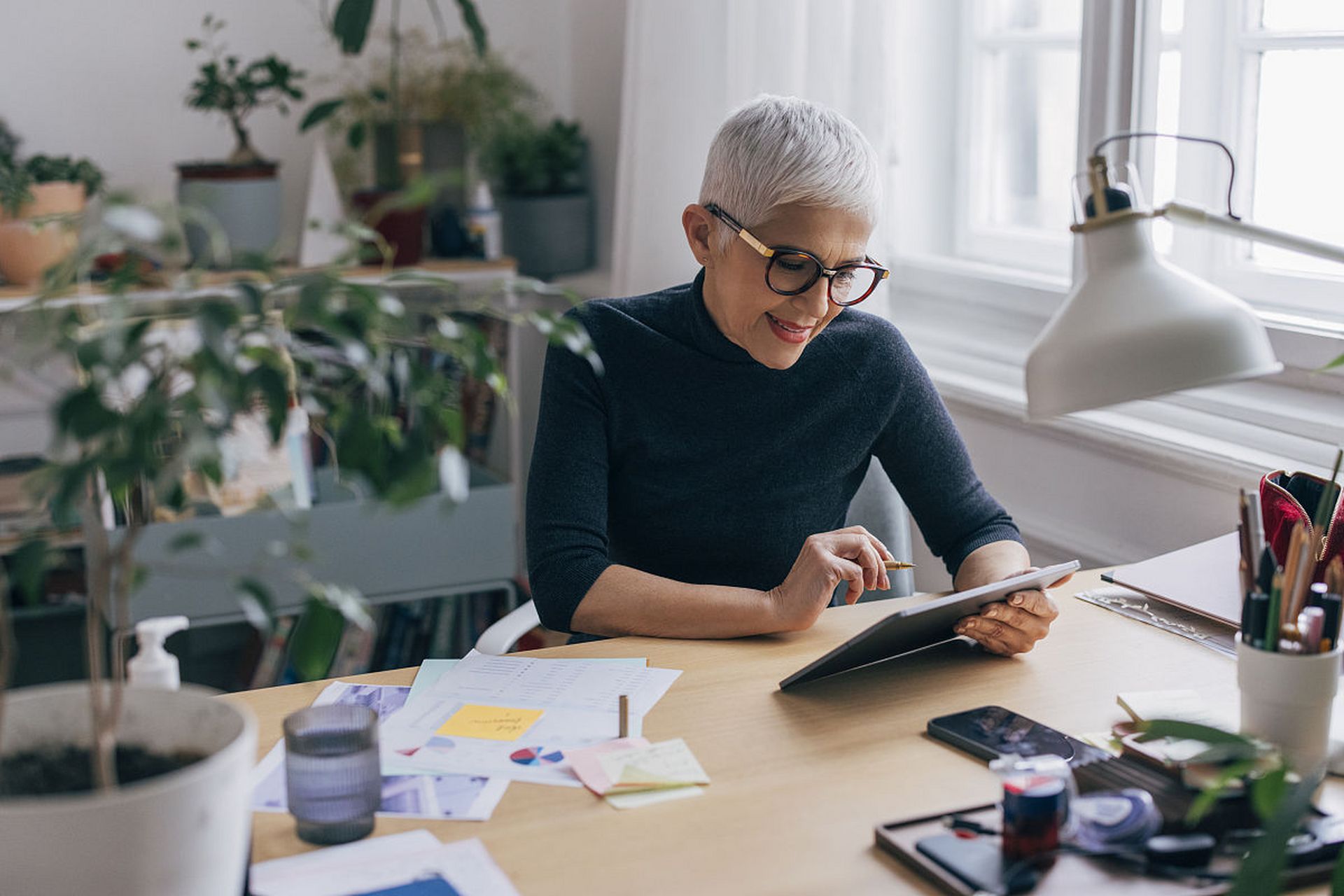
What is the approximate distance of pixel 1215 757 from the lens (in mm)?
865

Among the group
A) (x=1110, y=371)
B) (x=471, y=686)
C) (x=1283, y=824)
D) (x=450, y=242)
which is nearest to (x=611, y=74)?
(x=450, y=242)

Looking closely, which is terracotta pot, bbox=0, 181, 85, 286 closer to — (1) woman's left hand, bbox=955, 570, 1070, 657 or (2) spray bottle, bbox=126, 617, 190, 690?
(2) spray bottle, bbox=126, 617, 190, 690

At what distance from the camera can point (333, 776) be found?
3.34ft

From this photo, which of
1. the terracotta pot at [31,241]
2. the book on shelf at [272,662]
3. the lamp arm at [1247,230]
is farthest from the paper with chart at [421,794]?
the terracotta pot at [31,241]

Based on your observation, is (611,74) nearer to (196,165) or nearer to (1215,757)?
(196,165)

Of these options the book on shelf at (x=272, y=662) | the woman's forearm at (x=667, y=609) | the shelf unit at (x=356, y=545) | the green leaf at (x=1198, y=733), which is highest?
the green leaf at (x=1198, y=733)

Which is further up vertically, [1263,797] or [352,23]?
[352,23]

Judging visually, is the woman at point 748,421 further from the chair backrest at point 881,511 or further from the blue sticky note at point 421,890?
the blue sticky note at point 421,890

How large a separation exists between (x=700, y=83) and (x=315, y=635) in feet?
6.28

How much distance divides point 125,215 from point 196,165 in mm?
2261

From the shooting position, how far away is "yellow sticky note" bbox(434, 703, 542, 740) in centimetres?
120

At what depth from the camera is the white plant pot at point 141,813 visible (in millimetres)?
731

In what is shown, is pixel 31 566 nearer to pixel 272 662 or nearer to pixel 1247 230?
pixel 1247 230

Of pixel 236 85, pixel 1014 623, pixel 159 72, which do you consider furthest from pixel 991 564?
pixel 159 72
